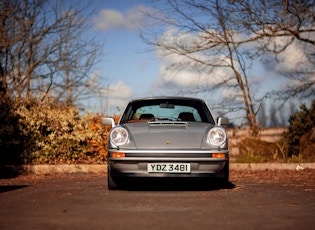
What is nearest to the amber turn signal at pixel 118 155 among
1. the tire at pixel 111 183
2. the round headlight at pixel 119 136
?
the round headlight at pixel 119 136

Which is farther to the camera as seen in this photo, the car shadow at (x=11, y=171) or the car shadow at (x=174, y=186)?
the car shadow at (x=11, y=171)

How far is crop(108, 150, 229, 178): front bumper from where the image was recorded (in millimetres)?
6695

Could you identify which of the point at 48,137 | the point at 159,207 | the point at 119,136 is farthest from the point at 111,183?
the point at 48,137

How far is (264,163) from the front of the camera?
11.5 m

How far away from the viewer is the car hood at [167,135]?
6770mm

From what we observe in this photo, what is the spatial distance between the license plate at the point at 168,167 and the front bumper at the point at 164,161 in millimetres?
43

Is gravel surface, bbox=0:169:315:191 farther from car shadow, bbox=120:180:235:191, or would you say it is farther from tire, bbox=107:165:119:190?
tire, bbox=107:165:119:190

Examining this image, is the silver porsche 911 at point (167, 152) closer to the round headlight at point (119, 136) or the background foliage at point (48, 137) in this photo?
the round headlight at point (119, 136)

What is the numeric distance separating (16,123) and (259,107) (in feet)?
26.3

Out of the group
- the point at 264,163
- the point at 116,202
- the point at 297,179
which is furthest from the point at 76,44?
the point at 116,202

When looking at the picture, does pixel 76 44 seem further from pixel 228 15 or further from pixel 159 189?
pixel 159 189

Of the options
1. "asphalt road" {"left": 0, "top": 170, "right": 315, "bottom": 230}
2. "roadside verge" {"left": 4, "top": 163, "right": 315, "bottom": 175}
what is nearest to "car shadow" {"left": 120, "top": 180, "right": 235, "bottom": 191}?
"asphalt road" {"left": 0, "top": 170, "right": 315, "bottom": 230}

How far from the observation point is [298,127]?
49.3ft

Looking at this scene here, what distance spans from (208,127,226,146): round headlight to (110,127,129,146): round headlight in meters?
1.24
